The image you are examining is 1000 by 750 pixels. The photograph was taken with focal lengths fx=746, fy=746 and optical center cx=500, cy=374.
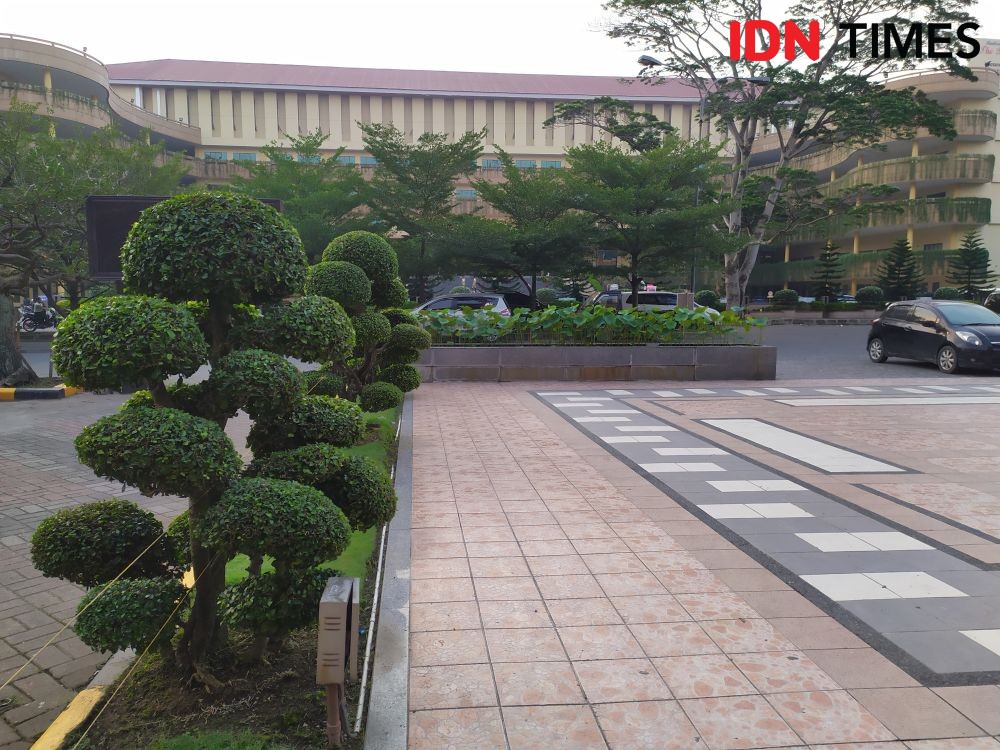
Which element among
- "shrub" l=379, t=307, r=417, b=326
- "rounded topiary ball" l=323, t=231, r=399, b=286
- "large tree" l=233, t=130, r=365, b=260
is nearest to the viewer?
"rounded topiary ball" l=323, t=231, r=399, b=286

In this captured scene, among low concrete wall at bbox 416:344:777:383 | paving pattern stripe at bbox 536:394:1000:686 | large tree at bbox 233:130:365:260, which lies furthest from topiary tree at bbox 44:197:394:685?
large tree at bbox 233:130:365:260

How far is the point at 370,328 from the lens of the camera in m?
7.98

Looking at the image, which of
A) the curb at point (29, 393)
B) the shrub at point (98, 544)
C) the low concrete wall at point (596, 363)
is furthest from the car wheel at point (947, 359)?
the curb at point (29, 393)

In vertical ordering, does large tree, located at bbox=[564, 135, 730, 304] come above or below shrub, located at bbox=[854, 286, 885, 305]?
above

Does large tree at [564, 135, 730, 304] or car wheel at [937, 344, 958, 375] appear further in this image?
large tree at [564, 135, 730, 304]

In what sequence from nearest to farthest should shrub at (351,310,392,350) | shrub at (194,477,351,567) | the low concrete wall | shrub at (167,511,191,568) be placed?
shrub at (194,477,351,567) < shrub at (167,511,191,568) < shrub at (351,310,392,350) < the low concrete wall

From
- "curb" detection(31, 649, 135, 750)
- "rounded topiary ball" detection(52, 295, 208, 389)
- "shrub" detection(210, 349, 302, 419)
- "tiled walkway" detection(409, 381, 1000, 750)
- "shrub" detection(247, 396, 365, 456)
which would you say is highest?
"rounded topiary ball" detection(52, 295, 208, 389)

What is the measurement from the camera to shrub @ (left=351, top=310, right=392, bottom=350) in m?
7.93

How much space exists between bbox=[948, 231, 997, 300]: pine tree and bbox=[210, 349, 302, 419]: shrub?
1528 inches

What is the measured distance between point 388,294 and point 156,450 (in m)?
5.85

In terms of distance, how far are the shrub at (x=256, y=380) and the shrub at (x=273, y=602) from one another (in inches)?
28.3

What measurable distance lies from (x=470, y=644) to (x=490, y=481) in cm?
317

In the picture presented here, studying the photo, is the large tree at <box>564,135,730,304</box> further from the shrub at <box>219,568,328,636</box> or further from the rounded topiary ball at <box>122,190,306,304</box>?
Result: the shrub at <box>219,568,328,636</box>

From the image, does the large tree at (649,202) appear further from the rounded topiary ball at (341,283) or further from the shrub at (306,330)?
the shrub at (306,330)
